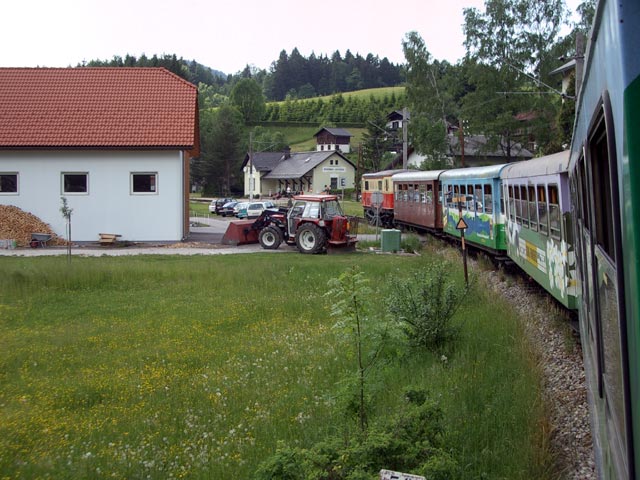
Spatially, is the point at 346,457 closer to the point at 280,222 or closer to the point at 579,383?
the point at 579,383

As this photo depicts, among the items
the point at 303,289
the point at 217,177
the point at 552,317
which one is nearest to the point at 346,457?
the point at 552,317

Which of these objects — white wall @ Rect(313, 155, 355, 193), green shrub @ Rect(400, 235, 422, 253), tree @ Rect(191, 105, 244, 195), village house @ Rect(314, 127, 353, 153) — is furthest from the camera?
village house @ Rect(314, 127, 353, 153)

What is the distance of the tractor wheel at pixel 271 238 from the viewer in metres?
29.3

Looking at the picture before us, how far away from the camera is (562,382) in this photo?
9250 mm

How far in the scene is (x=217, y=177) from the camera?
99.2m

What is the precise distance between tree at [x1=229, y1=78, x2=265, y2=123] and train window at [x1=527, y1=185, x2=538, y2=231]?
124 m

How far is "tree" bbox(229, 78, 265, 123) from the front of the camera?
13662 centimetres

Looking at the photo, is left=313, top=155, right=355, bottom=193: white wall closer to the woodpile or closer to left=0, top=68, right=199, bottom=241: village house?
left=0, top=68, right=199, bottom=241: village house

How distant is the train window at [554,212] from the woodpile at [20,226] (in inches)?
974

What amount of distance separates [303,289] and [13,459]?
37.6 ft

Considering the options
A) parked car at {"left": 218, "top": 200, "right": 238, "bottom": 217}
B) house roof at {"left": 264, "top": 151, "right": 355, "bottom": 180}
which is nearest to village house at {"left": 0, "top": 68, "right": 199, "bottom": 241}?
parked car at {"left": 218, "top": 200, "right": 238, "bottom": 217}

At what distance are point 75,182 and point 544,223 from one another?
81.0 ft

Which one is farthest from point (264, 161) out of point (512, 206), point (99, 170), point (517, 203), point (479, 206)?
point (517, 203)

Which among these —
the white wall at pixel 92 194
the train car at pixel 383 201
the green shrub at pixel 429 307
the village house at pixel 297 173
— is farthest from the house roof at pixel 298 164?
the green shrub at pixel 429 307
